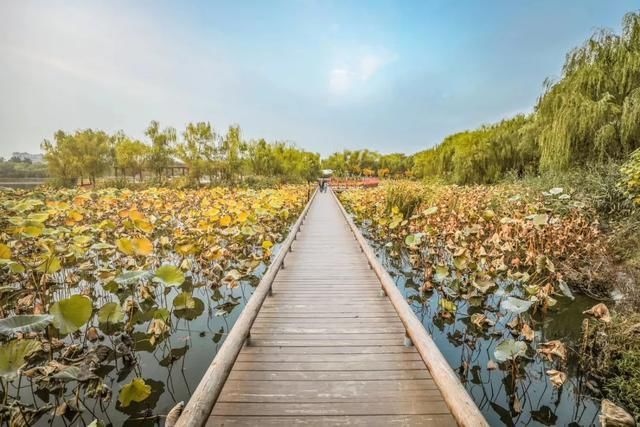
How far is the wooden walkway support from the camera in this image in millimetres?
1804

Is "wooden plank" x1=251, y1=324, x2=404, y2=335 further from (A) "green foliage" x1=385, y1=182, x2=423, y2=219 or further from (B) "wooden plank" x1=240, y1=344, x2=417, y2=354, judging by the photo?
(A) "green foliage" x1=385, y1=182, x2=423, y2=219

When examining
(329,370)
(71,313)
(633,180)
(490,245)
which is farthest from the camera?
(490,245)

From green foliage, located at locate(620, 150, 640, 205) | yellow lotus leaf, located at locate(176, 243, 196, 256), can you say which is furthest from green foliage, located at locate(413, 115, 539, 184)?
yellow lotus leaf, located at locate(176, 243, 196, 256)

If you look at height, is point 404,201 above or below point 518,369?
above

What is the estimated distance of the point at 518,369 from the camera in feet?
9.21

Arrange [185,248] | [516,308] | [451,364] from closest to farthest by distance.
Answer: [516,308]
[451,364]
[185,248]

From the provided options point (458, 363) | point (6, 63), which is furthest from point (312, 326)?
point (6, 63)

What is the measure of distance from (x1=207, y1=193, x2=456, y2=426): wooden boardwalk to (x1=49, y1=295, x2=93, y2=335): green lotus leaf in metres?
1.12

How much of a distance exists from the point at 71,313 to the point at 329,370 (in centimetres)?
190

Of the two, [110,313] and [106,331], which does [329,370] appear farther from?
[106,331]

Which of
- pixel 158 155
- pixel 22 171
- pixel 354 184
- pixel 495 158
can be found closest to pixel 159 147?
pixel 158 155

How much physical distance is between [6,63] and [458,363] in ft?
53.3

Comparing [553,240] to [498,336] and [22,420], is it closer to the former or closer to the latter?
[498,336]

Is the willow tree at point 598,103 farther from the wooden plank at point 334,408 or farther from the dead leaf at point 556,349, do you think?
the wooden plank at point 334,408
